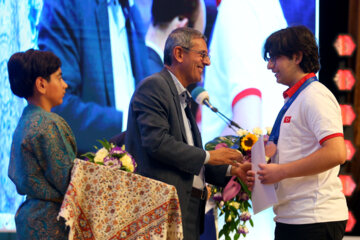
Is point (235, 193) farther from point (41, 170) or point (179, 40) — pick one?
point (41, 170)

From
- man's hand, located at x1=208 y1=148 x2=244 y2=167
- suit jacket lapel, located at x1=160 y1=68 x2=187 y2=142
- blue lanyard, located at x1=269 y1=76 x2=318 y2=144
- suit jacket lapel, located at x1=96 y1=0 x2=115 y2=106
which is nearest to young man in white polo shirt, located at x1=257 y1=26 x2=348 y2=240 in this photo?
blue lanyard, located at x1=269 y1=76 x2=318 y2=144

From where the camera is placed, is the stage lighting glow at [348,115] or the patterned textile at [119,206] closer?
the patterned textile at [119,206]

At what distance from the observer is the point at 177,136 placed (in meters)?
2.44

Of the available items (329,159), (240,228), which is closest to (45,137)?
(329,159)

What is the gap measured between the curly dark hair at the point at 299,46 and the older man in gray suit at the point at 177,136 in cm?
59

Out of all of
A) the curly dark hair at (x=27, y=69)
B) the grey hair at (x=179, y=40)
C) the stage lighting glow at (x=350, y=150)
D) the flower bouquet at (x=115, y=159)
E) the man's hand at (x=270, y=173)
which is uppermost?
the grey hair at (x=179, y=40)

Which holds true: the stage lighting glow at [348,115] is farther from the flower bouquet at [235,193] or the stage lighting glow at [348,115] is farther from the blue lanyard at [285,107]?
the blue lanyard at [285,107]

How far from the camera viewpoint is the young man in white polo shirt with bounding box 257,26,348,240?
1.99 m

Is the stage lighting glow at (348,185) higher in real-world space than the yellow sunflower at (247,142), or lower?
lower

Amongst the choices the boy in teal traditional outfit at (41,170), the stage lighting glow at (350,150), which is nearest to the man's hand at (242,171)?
the boy in teal traditional outfit at (41,170)

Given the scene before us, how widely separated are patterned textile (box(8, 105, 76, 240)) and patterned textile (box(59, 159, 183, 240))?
8 cm

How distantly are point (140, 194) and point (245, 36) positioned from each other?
9.68ft

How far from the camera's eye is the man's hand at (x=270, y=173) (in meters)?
2.08

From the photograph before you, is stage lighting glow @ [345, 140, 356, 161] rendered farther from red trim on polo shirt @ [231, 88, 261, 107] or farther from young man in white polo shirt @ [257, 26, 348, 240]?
Result: young man in white polo shirt @ [257, 26, 348, 240]
